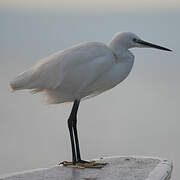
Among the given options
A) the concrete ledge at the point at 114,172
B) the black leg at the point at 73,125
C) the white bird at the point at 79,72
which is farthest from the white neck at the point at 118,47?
the concrete ledge at the point at 114,172

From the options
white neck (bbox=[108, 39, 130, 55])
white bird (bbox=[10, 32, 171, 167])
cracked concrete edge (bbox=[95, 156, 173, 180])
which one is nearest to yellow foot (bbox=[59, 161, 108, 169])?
white bird (bbox=[10, 32, 171, 167])

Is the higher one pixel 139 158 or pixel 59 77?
pixel 59 77

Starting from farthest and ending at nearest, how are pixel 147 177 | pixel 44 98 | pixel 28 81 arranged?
1. pixel 44 98
2. pixel 28 81
3. pixel 147 177

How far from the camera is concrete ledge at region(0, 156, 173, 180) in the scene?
10.7 ft

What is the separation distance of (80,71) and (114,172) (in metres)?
0.66

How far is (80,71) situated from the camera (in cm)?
360

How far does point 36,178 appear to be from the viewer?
10.6ft

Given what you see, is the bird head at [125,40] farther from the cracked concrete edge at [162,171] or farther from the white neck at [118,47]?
the cracked concrete edge at [162,171]

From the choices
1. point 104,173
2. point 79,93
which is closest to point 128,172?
point 104,173

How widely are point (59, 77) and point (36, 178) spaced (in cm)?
67

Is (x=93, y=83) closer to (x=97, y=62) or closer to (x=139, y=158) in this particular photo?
(x=97, y=62)

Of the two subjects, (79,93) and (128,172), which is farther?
(79,93)

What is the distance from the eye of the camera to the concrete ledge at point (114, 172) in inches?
128

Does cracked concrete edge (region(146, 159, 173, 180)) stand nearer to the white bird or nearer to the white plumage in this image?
the white bird
